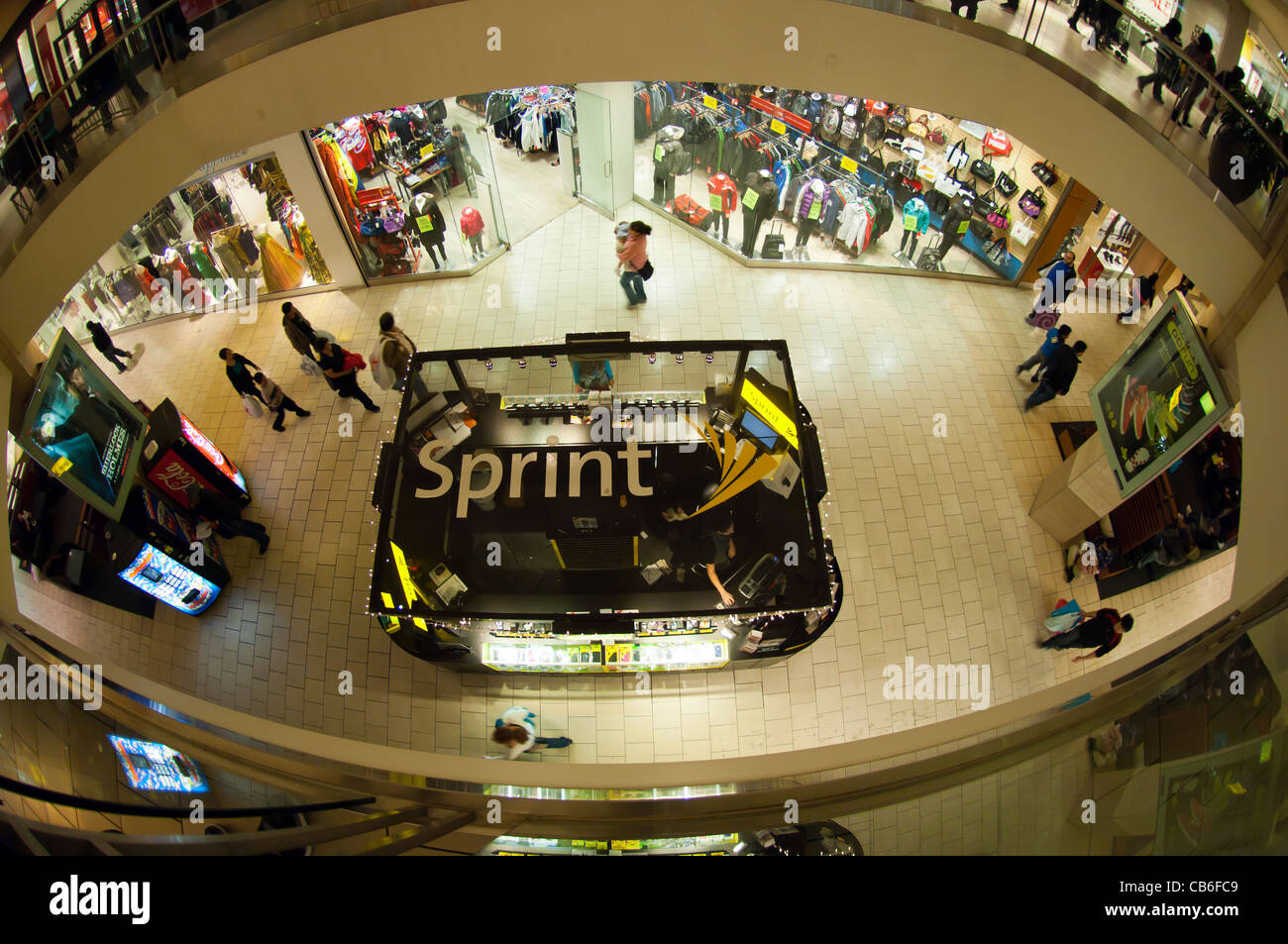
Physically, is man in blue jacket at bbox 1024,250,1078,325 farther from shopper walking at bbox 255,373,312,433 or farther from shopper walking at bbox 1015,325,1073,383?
shopper walking at bbox 255,373,312,433

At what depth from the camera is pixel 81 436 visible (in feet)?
16.9

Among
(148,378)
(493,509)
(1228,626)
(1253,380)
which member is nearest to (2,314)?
(493,509)

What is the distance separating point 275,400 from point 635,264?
5033 millimetres

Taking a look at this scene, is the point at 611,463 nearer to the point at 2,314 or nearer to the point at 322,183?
the point at 2,314

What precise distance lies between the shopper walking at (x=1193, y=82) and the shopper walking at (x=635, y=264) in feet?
18.1

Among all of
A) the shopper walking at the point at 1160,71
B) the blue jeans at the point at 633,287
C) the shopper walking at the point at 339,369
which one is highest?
the blue jeans at the point at 633,287

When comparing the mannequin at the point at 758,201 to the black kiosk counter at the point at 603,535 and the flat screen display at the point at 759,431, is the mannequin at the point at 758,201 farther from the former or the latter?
the flat screen display at the point at 759,431

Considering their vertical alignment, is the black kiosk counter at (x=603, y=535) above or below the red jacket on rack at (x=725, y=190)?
below

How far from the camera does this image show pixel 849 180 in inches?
391

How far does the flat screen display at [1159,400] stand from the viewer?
4918 mm

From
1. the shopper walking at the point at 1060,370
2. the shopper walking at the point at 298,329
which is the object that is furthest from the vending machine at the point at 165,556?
the shopper walking at the point at 1060,370

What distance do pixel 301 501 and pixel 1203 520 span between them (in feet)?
33.3

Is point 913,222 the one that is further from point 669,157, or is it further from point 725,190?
point 669,157

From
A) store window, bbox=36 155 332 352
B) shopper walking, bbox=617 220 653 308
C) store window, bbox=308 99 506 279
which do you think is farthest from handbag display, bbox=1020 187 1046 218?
store window, bbox=36 155 332 352
